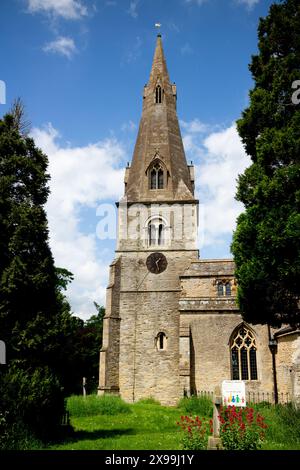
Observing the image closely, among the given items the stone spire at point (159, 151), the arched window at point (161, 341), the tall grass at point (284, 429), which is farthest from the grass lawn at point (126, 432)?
the stone spire at point (159, 151)

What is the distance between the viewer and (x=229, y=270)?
26562mm

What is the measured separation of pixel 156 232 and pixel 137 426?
16460 mm

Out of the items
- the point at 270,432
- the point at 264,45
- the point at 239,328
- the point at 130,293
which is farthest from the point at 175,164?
the point at 270,432

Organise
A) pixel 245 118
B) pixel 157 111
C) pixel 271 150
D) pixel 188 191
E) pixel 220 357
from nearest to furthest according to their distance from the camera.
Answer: pixel 271 150 → pixel 245 118 → pixel 220 357 → pixel 188 191 → pixel 157 111

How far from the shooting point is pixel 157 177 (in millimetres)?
30719

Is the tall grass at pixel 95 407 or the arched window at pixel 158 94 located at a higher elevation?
the arched window at pixel 158 94

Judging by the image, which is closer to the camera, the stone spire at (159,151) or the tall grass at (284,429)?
the tall grass at (284,429)

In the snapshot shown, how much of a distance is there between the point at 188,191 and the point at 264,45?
17.1 m

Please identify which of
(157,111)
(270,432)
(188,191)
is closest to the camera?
(270,432)

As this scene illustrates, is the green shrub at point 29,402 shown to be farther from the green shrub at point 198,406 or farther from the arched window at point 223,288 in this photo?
the arched window at point 223,288

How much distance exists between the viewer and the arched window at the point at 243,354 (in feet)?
74.8

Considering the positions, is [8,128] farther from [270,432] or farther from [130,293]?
[130,293]

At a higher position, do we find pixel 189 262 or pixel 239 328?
pixel 189 262

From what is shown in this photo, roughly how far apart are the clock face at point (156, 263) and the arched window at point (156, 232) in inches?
41.1
